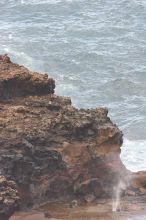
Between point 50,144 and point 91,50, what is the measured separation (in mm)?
21221

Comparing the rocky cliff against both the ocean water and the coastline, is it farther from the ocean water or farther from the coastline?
the ocean water

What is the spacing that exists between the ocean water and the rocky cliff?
6131mm

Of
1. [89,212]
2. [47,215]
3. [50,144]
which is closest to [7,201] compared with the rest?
[47,215]

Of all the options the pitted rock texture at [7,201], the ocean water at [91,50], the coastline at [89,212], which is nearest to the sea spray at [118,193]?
the coastline at [89,212]

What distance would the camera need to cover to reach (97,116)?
14.5 m

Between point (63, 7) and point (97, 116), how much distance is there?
29.1 metres

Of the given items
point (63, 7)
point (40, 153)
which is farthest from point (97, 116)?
point (63, 7)

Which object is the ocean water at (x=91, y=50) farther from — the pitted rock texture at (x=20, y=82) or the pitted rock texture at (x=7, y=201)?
the pitted rock texture at (x=7, y=201)

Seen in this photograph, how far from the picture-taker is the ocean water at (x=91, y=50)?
88.3 feet

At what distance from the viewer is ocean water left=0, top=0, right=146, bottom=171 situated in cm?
2691

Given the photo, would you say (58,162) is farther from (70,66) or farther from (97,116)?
(70,66)

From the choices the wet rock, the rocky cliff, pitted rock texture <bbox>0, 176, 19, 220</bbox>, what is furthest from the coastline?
pitted rock texture <bbox>0, 176, 19, 220</bbox>

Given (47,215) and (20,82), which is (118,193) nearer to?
(47,215)

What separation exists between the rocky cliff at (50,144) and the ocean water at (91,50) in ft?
20.1
